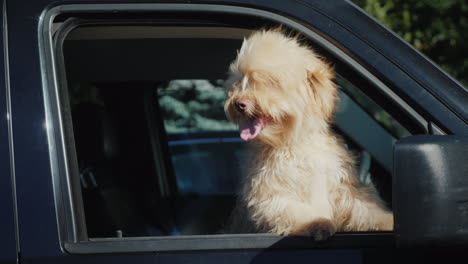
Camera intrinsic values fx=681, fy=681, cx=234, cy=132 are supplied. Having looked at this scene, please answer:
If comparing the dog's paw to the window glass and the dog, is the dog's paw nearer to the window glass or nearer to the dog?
the dog

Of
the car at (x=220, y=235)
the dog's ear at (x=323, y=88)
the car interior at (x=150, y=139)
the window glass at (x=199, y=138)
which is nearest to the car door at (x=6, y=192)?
the car at (x=220, y=235)

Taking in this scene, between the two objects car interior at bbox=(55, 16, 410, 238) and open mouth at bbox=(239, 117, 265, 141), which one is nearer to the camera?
open mouth at bbox=(239, 117, 265, 141)

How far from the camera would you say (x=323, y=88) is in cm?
241

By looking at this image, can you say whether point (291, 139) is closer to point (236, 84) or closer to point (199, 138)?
point (236, 84)

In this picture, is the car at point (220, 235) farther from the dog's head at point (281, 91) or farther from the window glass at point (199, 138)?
the window glass at point (199, 138)

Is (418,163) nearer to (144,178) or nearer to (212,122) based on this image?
(144,178)

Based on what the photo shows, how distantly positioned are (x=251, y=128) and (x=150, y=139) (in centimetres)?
116

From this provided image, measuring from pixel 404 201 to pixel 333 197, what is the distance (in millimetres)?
710

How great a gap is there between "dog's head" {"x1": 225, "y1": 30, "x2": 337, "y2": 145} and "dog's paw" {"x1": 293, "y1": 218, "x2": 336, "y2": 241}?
46cm

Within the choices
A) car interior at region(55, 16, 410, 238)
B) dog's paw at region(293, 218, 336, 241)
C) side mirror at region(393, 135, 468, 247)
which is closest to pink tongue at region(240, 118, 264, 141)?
car interior at region(55, 16, 410, 238)

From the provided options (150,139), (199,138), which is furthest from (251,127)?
(199,138)

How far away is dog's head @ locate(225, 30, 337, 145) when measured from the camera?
2.39m

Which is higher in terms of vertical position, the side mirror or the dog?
the dog

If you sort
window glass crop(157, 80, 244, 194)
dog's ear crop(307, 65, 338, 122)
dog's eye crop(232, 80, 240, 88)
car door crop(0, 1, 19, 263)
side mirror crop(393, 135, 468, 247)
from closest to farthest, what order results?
1. side mirror crop(393, 135, 468, 247)
2. car door crop(0, 1, 19, 263)
3. dog's ear crop(307, 65, 338, 122)
4. dog's eye crop(232, 80, 240, 88)
5. window glass crop(157, 80, 244, 194)
